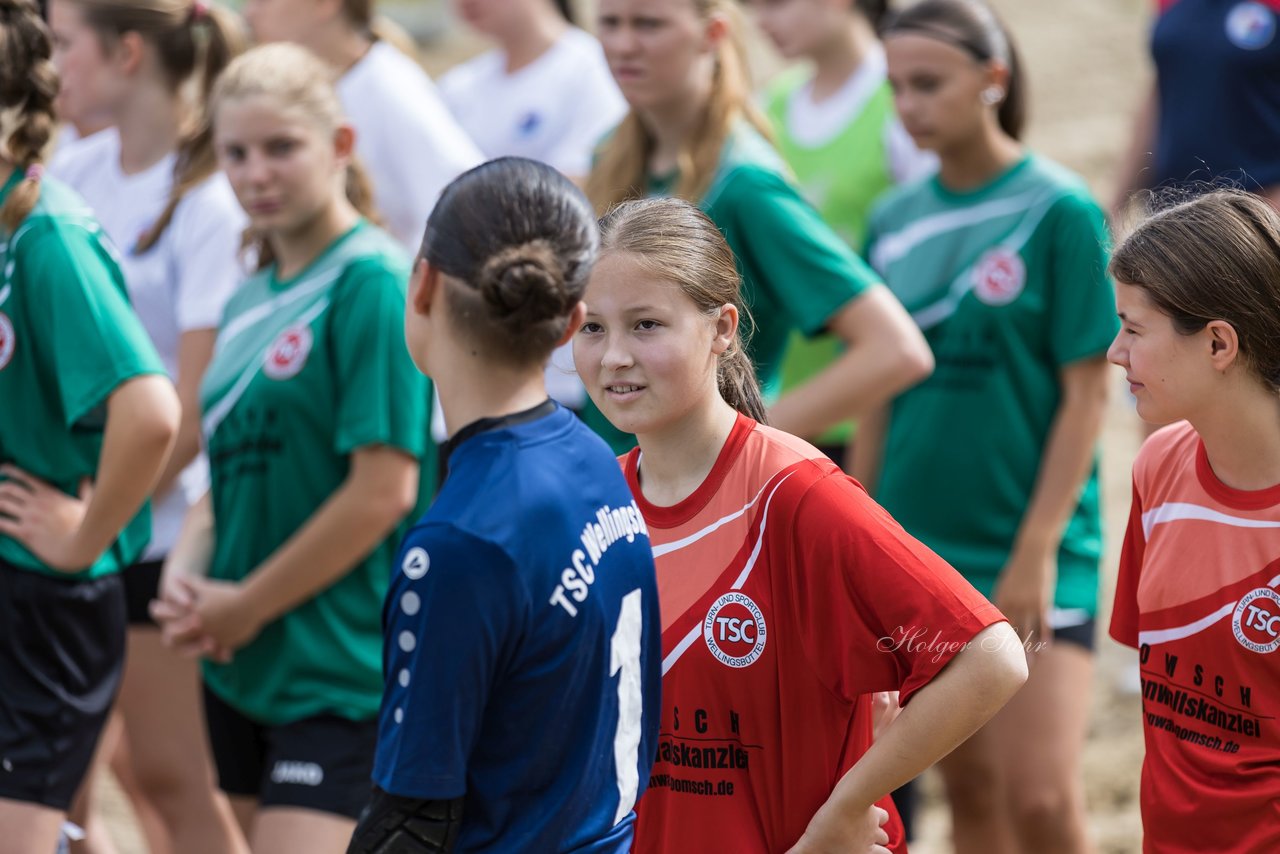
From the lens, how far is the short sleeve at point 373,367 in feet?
11.9

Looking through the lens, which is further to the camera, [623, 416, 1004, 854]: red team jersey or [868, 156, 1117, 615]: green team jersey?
[868, 156, 1117, 615]: green team jersey

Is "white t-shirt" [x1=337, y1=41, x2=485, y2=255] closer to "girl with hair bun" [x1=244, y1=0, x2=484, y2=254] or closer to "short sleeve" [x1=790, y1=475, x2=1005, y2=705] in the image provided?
"girl with hair bun" [x1=244, y1=0, x2=484, y2=254]

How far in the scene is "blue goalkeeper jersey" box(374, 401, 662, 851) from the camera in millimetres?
2023

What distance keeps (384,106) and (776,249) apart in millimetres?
1547

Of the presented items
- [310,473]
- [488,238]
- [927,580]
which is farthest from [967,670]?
[310,473]

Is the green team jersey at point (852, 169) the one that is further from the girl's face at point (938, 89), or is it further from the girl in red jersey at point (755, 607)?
the girl in red jersey at point (755, 607)

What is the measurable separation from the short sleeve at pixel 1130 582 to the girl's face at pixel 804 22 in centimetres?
261

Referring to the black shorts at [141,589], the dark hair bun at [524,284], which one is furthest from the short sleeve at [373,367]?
the dark hair bun at [524,284]

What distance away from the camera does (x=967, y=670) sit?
7.66ft

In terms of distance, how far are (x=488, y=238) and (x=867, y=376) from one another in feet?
5.37

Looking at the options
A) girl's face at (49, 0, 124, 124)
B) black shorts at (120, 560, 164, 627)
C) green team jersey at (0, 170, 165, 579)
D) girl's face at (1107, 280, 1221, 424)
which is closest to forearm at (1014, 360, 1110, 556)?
girl's face at (1107, 280, 1221, 424)

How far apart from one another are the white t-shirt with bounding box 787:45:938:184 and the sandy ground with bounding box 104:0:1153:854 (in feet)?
7.19

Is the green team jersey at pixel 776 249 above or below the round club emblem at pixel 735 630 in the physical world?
above

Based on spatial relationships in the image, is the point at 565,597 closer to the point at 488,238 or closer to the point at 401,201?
the point at 488,238
